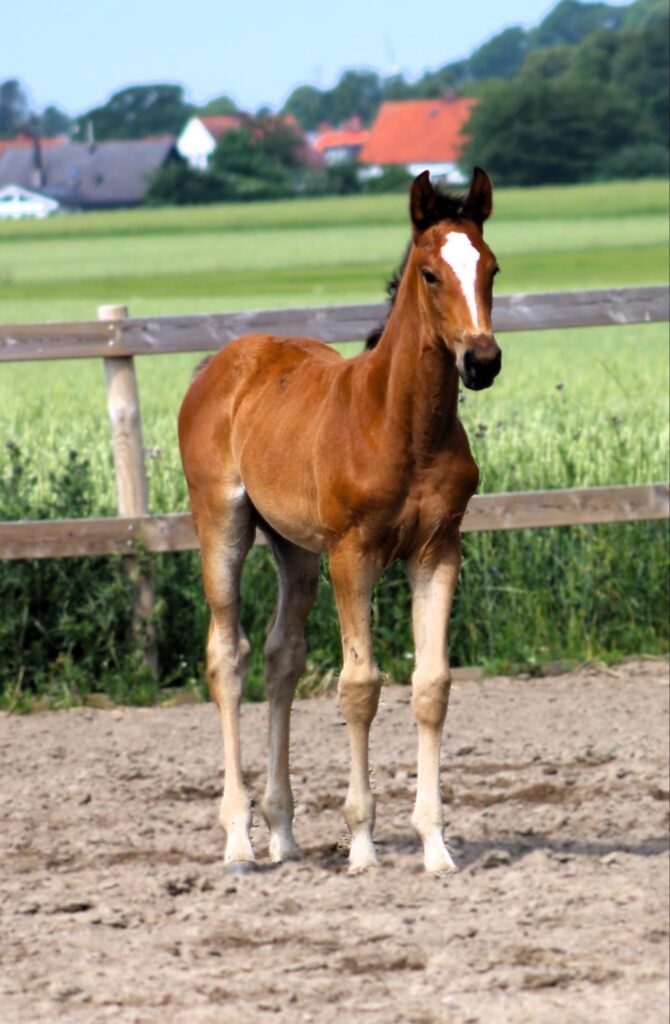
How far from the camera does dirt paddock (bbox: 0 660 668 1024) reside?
13.8 ft

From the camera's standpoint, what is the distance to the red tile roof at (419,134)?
84062 millimetres

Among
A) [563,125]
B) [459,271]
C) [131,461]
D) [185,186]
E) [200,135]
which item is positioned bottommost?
[185,186]

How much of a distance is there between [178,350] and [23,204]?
321ft

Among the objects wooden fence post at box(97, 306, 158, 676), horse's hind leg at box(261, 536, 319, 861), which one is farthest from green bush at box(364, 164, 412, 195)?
wooden fence post at box(97, 306, 158, 676)

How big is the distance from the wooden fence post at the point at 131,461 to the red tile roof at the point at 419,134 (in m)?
73.2

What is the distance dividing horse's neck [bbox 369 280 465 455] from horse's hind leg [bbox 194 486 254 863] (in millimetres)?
446

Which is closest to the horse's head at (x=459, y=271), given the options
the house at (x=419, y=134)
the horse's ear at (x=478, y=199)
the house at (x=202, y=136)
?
the horse's ear at (x=478, y=199)

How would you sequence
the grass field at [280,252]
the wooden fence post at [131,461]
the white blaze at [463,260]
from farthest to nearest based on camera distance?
the grass field at [280,252], the wooden fence post at [131,461], the white blaze at [463,260]

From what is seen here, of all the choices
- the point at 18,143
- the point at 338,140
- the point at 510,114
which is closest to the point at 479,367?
the point at 510,114

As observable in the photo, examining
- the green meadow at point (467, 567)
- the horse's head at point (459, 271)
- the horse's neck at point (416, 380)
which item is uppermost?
the horse's head at point (459, 271)

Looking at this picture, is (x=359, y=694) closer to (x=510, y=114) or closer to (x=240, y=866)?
(x=240, y=866)

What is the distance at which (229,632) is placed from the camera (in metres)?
2.69

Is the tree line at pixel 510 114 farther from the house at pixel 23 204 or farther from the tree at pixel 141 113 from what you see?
the house at pixel 23 204

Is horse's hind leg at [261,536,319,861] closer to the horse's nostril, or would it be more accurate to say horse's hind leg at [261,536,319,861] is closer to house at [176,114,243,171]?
the horse's nostril
